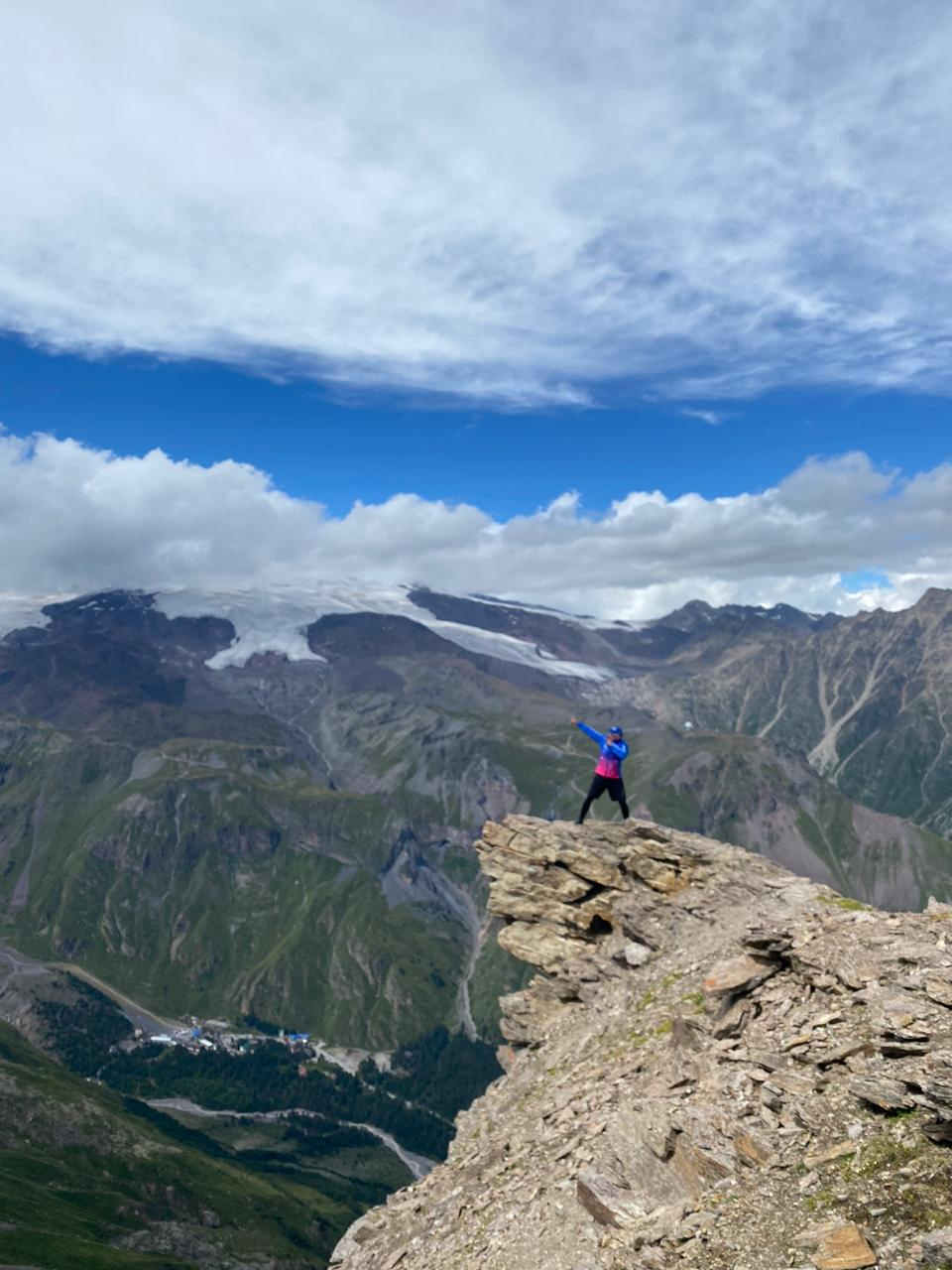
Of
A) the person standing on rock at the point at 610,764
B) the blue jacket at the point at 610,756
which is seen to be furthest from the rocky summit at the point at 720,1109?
the blue jacket at the point at 610,756

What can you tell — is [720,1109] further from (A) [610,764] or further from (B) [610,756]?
(A) [610,764]

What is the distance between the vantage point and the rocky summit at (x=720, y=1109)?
63.4ft

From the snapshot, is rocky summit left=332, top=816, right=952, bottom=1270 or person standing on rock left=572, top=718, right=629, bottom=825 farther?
person standing on rock left=572, top=718, right=629, bottom=825

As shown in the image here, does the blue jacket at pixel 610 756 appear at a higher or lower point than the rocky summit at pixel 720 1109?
higher

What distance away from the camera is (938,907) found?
35.5 m

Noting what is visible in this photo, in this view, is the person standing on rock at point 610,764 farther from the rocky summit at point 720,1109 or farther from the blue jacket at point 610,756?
→ the rocky summit at point 720,1109

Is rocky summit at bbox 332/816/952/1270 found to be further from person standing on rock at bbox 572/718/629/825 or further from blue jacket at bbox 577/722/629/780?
blue jacket at bbox 577/722/629/780

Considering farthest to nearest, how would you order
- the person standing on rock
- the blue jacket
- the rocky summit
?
the blue jacket → the person standing on rock → the rocky summit

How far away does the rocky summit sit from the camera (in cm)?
1933

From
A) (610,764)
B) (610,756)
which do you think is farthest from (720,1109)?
(610,764)

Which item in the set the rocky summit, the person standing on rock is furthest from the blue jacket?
the rocky summit

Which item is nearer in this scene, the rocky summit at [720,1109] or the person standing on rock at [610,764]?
the rocky summit at [720,1109]

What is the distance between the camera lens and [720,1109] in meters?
24.8

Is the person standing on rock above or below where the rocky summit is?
above
